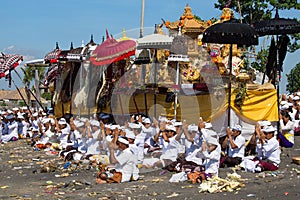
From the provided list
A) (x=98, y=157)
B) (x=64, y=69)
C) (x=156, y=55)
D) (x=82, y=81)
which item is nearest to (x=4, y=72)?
(x=64, y=69)

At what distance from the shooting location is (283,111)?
50.9ft

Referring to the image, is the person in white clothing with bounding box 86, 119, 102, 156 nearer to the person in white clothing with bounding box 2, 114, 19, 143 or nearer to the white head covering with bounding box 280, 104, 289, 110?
the white head covering with bounding box 280, 104, 289, 110

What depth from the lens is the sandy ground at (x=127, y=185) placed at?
31.7 feet

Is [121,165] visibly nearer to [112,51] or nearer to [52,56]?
[112,51]

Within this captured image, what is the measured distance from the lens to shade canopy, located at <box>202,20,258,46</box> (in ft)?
40.2

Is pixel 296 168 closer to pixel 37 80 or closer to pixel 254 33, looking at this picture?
pixel 254 33

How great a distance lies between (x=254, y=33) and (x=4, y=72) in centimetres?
1173

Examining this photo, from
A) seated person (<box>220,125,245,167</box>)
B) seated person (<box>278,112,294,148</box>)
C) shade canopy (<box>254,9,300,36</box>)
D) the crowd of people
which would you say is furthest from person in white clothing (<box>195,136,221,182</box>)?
seated person (<box>278,112,294,148</box>)

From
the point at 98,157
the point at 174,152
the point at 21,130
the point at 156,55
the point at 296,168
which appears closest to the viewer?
the point at 296,168

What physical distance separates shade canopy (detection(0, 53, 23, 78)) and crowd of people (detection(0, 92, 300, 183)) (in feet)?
14.8

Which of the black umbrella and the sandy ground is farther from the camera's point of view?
the black umbrella

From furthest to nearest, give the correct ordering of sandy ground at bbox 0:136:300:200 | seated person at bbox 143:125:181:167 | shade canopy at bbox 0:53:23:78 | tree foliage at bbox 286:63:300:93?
1. tree foliage at bbox 286:63:300:93
2. shade canopy at bbox 0:53:23:78
3. seated person at bbox 143:125:181:167
4. sandy ground at bbox 0:136:300:200

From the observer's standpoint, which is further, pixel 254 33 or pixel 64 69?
pixel 64 69

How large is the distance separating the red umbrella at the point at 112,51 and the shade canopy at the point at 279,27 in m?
4.52
